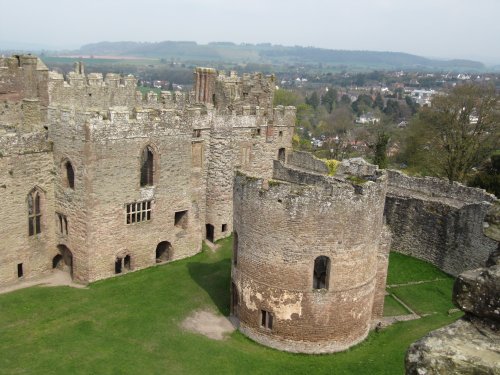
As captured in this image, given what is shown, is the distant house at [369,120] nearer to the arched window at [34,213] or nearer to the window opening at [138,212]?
the window opening at [138,212]

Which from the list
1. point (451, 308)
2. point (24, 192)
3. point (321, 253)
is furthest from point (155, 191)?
point (451, 308)

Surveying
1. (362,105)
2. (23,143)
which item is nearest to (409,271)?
(23,143)

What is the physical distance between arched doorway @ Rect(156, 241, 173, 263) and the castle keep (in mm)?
59

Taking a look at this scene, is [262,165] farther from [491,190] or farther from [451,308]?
[491,190]

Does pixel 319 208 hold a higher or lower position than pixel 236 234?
higher

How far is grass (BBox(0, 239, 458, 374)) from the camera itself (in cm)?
1867

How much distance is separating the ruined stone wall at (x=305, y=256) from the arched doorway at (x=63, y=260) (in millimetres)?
10406

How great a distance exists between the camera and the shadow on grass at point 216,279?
23.9m

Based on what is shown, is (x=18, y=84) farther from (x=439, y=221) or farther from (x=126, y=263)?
(x=439, y=221)

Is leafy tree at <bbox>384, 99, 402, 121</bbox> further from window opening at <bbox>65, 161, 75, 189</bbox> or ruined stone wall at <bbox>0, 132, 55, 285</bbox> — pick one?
ruined stone wall at <bbox>0, 132, 55, 285</bbox>

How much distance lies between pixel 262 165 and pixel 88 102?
471 inches

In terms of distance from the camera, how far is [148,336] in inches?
810

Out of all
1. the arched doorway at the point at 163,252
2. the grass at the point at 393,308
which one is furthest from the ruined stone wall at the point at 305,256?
the arched doorway at the point at 163,252

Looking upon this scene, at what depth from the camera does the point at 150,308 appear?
22906mm
